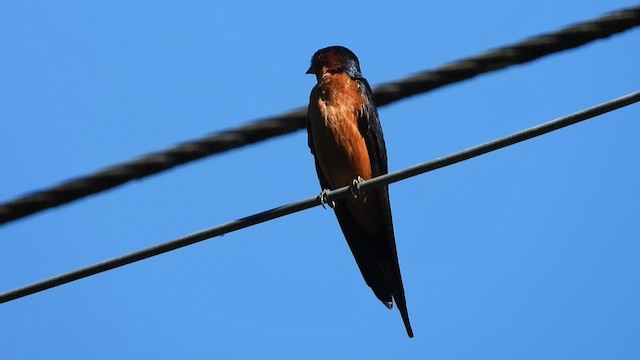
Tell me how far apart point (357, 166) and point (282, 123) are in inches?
106

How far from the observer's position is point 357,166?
23.7ft

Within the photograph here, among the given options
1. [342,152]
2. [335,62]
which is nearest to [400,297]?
[342,152]

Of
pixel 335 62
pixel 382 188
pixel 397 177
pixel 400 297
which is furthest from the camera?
pixel 335 62

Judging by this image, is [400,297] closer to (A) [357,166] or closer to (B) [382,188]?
(B) [382,188]

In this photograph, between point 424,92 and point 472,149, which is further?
point 424,92

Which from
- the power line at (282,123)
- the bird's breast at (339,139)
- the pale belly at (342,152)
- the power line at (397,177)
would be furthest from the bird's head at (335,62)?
the power line at (397,177)

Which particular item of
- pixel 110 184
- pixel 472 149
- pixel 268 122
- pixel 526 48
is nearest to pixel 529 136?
pixel 472 149

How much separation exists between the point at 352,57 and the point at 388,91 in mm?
3442

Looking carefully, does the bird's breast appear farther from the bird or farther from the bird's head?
the bird's head

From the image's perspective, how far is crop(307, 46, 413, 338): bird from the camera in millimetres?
7172

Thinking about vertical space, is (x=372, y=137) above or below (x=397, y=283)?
above

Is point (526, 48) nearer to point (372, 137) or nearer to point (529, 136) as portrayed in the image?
point (529, 136)

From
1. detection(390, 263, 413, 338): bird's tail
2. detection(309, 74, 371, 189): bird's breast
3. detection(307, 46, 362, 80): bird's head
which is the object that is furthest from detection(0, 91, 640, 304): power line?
detection(307, 46, 362, 80): bird's head

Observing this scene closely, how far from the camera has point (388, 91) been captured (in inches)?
181
